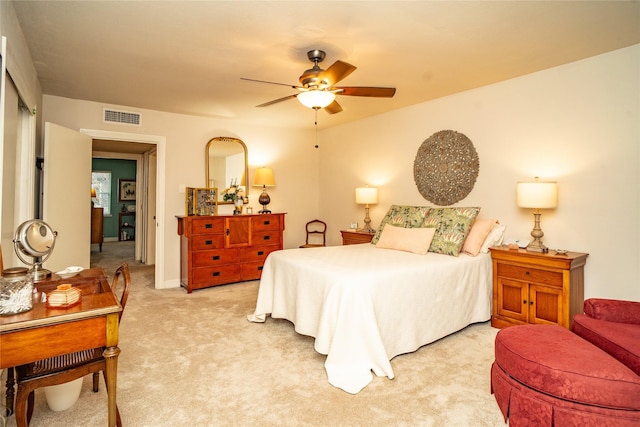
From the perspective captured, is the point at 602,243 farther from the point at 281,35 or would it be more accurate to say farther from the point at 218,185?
the point at 218,185

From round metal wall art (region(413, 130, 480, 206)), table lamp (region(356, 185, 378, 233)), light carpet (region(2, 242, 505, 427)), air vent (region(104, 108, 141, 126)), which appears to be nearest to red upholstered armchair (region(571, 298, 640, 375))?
light carpet (region(2, 242, 505, 427))

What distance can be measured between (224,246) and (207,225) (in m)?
0.37

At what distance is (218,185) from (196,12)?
3.16m

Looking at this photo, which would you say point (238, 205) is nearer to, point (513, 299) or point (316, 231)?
point (316, 231)

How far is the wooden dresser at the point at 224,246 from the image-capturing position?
4.52 metres

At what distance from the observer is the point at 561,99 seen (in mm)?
3137

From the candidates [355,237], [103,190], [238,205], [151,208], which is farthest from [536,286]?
[103,190]

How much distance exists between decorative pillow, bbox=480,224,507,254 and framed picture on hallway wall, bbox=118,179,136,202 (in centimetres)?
970

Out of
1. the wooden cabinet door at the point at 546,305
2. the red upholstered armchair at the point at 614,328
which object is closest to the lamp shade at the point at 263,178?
the wooden cabinet door at the point at 546,305

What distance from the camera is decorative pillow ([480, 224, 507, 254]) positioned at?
3386 millimetres

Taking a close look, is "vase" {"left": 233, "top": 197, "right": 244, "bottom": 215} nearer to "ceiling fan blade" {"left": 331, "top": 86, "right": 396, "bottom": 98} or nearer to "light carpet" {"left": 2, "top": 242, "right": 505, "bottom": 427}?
"light carpet" {"left": 2, "top": 242, "right": 505, "bottom": 427}

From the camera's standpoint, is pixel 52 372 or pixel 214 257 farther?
pixel 214 257

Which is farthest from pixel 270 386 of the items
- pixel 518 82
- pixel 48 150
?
pixel 518 82

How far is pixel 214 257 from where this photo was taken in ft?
15.3
